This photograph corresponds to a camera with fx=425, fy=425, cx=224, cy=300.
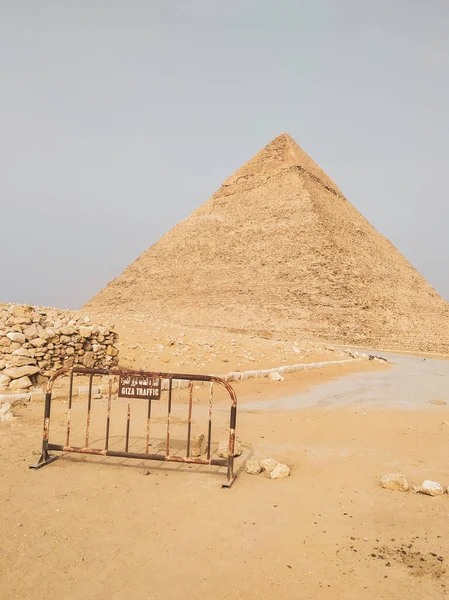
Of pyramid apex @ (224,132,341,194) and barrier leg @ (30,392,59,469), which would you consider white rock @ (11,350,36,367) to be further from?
pyramid apex @ (224,132,341,194)

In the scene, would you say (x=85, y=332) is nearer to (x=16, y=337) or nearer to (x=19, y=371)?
(x=16, y=337)

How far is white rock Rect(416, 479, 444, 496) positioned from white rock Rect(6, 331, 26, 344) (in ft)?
22.4

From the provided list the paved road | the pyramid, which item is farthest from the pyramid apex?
the paved road

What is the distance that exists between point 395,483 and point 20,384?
19.8 feet

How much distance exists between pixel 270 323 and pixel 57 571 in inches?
1522

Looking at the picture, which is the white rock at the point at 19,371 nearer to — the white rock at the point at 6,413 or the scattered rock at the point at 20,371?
the scattered rock at the point at 20,371

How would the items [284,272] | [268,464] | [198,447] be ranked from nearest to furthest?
[268,464]
[198,447]
[284,272]

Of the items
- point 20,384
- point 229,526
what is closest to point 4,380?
point 20,384

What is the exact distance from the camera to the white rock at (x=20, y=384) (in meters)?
7.18

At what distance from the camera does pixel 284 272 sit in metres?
47.1

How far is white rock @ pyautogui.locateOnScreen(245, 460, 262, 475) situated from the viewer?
4242 mm

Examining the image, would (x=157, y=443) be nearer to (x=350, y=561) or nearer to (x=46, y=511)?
(x=46, y=511)

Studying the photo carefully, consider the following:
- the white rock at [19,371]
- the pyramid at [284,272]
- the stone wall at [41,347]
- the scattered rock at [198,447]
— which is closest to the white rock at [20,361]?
the stone wall at [41,347]

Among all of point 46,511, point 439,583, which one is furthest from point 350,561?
point 46,511
